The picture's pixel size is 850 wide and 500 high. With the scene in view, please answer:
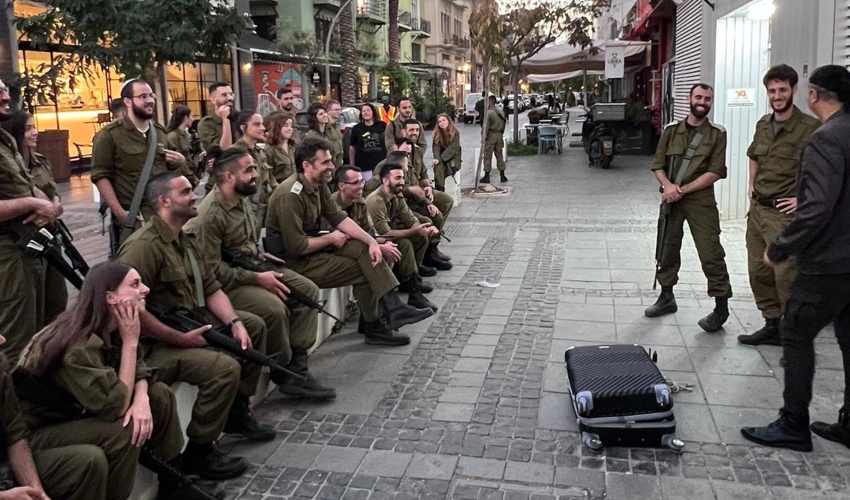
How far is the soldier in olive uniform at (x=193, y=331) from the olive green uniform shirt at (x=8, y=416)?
0.93 m

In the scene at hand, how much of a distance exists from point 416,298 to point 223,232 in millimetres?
2412

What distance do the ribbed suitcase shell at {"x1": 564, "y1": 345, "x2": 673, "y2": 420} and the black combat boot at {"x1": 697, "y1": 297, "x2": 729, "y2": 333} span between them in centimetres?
142

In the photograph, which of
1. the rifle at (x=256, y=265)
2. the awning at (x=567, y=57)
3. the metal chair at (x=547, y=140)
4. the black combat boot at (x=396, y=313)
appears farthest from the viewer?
the metal chair at (x=547, y=140)

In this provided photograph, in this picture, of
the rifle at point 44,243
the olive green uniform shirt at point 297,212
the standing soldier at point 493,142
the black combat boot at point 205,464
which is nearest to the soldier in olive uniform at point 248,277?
the olive green uniform shirt at point 297,212

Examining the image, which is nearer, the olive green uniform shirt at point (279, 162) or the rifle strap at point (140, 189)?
the rifle strap at point (140, 189)

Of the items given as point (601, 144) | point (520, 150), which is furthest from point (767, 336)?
point (520, 150)

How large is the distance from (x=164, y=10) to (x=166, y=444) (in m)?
6.29

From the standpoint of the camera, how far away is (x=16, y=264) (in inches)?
172

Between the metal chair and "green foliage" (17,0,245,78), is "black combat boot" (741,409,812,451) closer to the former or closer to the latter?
"green foliage" (17,0,245,78)

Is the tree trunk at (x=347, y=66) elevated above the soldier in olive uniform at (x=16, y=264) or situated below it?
above

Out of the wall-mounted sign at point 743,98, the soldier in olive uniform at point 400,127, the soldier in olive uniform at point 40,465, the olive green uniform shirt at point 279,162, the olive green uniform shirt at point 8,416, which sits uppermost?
the wall-mounted sign at point 743,98

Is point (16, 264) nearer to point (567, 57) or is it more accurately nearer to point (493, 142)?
point (493, 142)

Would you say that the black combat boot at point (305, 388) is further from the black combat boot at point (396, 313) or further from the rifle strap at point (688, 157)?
the rifle strap at point (688, 157)

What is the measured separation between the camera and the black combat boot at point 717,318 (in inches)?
234
